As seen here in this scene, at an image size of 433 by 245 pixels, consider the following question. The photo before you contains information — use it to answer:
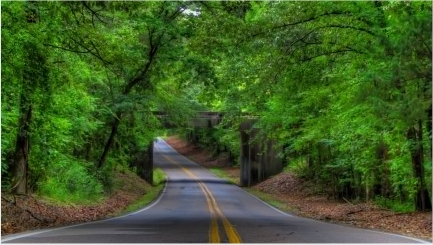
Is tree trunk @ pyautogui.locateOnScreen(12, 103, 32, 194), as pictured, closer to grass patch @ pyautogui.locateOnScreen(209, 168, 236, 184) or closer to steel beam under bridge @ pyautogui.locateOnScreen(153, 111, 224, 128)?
steel beam under bridge @ pyautogui.locateOnScreen(153, 111, 224, 128)

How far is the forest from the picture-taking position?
1076 centimetres

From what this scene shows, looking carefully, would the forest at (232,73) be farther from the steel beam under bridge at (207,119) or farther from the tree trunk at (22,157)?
the steel beam under bridge at (207,119)

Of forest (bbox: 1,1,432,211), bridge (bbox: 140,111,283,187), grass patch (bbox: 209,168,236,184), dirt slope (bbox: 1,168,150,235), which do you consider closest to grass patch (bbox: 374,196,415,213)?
forest (bbox: 1,1,432,211)

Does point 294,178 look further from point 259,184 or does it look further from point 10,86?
point 10,86

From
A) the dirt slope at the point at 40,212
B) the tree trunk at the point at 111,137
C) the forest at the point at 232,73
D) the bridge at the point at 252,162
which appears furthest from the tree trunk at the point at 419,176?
the bridge at the point at 252,162

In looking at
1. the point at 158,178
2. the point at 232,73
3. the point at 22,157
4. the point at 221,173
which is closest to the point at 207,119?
the point at 158,178

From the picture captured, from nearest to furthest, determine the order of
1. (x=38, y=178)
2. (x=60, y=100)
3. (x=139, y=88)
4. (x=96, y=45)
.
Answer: (x=96, y=45) < (x=60, y=100) < (x=38, y=178) < (x=139, y=88)

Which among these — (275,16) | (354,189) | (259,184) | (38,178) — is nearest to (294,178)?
(259,184)

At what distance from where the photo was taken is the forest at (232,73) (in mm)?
10758

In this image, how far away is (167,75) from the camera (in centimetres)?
2464

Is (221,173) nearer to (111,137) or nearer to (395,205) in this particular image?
(111,137)

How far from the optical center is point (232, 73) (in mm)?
19328

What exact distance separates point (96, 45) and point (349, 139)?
1063 cm

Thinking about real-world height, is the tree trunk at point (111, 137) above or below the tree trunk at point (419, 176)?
above
